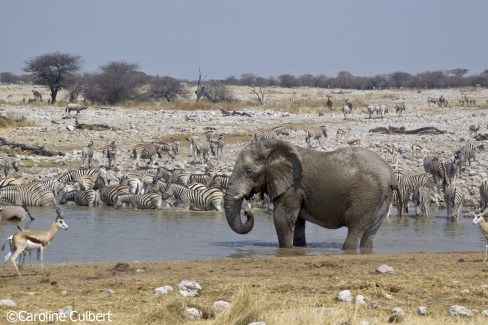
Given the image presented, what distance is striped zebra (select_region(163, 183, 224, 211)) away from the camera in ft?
68.5

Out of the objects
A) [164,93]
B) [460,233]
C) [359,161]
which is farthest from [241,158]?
[164,93]

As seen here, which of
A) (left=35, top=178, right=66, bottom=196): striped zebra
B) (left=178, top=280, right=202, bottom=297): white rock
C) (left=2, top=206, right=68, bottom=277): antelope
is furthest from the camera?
(left=35, top=178, right=66, bottom=196): striped zebra

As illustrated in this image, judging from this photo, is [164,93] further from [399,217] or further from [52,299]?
[52,299]

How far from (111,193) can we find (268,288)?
12.9 meters

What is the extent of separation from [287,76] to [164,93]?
1529 inches

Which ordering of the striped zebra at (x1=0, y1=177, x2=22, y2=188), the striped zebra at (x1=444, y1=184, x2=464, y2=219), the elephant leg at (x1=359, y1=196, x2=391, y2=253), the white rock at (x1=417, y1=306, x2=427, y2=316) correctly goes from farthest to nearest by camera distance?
the striped zebra at (x1=0, y1=177, x2=22, y2=188)
the striped zebra at (x1=444, y1=184, x2=464, y2=219)
the elephant leg at (x1=359, y1=196, x2=391, y2=253)
the white rock at (x1=417, y1=306, x2=427, y2=316)

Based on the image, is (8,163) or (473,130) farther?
(473,130)

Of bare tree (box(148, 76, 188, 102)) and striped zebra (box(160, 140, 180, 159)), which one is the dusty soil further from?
bare tree (box(148, 76, 188, 102))

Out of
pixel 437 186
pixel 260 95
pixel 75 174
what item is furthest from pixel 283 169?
pixel 260 95

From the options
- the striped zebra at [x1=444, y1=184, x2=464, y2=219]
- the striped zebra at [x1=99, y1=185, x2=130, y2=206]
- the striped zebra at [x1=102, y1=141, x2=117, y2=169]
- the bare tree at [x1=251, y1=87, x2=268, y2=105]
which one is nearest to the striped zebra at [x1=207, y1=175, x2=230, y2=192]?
the striped zebra at [x1=99, y1=185, x2=130, y2=206]

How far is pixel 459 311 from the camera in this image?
832cm

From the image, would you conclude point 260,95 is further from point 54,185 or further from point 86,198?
point 86,198

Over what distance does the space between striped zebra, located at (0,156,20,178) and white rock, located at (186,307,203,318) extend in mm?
18121

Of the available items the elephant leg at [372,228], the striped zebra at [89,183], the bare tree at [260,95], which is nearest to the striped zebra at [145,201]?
the striped zebra at [89,183]
